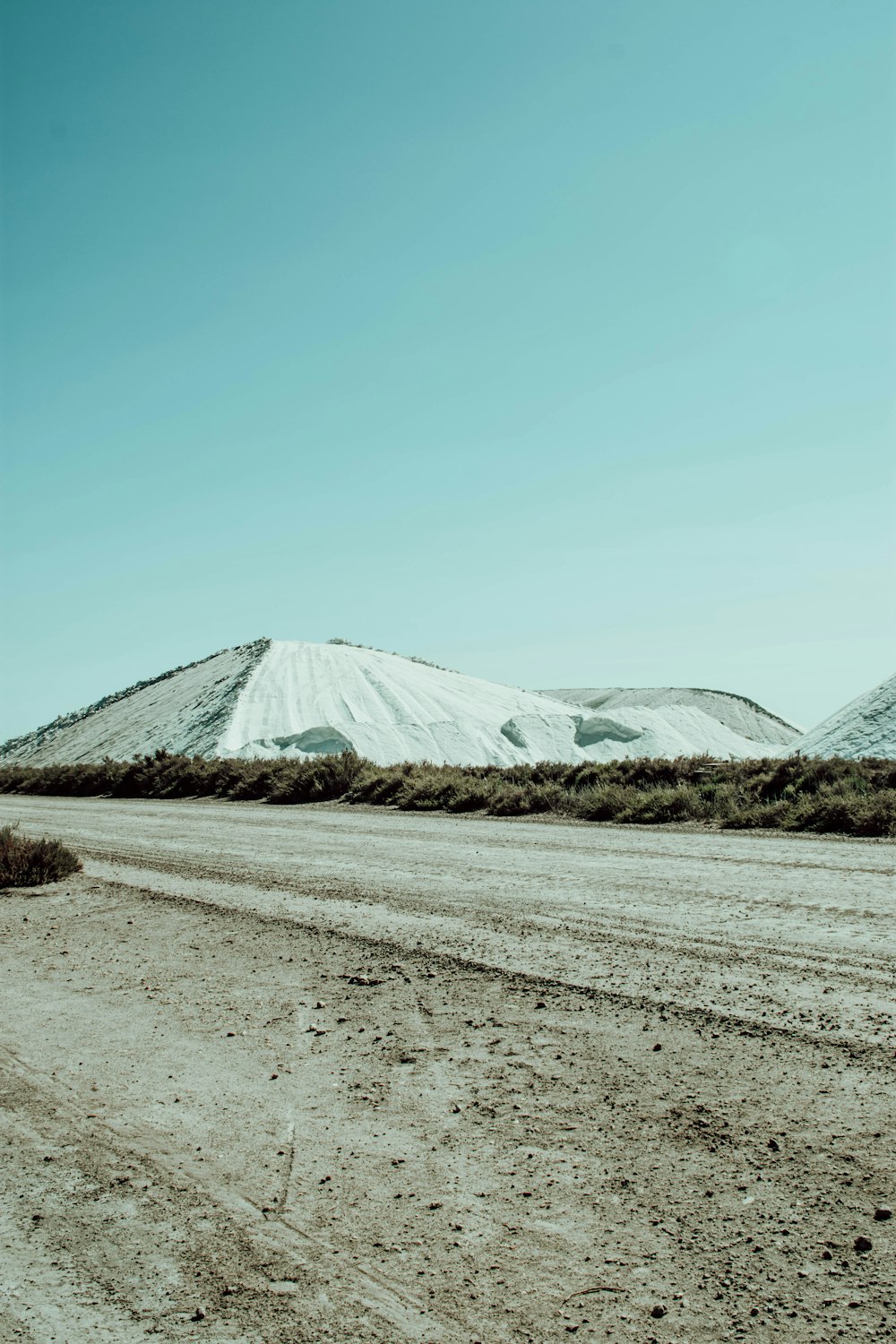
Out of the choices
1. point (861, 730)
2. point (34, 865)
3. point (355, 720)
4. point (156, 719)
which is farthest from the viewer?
point (156, 719)

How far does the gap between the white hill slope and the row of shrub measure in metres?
16.2

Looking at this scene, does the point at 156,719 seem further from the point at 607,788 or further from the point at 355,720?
the point at 607,788

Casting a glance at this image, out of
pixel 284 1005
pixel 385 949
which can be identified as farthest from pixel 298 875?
pixel 284 1005

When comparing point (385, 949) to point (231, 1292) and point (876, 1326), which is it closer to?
point (231, 1292)

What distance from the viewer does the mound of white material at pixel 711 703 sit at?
8906 centimetres

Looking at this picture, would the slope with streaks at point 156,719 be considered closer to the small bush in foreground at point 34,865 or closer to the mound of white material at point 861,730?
the mound of white material at point 861,730

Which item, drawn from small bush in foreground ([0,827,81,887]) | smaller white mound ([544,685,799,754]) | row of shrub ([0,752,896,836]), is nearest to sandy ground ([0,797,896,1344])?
small bush in foreground ([0,827,81,887])

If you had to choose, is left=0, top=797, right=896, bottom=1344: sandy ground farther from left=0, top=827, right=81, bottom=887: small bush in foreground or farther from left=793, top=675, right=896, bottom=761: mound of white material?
left=793, top=675, right=896, bottom=761: mound of white material

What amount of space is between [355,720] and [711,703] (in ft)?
181

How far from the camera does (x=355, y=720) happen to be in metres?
50.2

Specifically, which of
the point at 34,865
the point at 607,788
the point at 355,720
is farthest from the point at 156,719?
the point at 34,865

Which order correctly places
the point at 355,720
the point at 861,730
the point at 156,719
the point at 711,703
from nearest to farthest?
the point at 861,730 < the point at 355,720 < the point at 156,719 < the point at 711,703

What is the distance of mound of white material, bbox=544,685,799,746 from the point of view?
89.1 m

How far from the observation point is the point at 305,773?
906 inches
